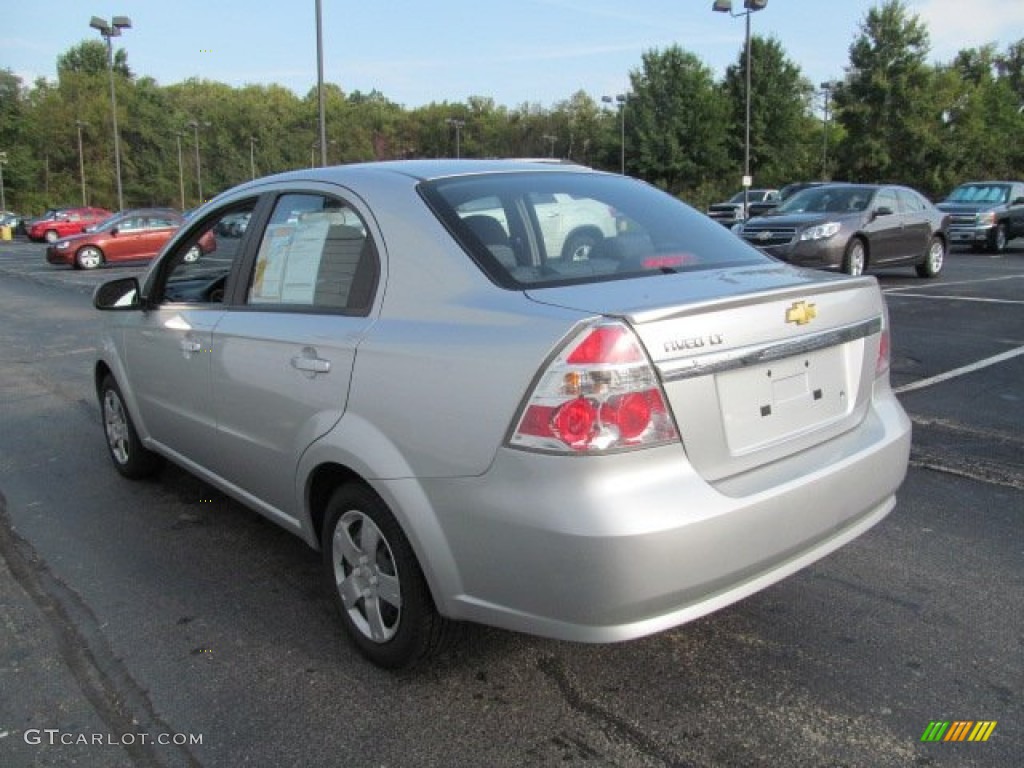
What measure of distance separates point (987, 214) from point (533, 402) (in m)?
22.9

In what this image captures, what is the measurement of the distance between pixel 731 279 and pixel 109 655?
97.6 inches

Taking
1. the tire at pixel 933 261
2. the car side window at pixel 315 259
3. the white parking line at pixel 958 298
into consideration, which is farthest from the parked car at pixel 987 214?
the car side window at pixel 315 259

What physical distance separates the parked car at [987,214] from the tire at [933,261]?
6450 millimetres

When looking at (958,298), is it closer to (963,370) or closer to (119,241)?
(963,370)

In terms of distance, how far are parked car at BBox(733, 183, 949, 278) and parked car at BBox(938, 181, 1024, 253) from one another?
6859 millimetres

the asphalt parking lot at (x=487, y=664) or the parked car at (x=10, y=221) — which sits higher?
the parked car at (x=10, y=221)

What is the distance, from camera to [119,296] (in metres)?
4.48

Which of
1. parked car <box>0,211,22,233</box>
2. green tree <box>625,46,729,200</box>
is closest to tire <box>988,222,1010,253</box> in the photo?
green tree <box>625,46,729,200</box>

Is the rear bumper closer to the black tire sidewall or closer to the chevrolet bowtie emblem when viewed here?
the black tire sidewall

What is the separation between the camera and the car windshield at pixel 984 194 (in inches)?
883

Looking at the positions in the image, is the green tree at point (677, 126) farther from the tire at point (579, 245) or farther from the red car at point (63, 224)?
the tire at point (579, 245)

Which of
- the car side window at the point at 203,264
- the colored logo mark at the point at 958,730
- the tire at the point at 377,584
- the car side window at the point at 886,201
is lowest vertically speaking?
the colored logo mark at the point at 958,730

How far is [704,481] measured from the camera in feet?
7.85

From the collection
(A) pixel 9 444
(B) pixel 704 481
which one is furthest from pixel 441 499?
(A) pixel 9 444
